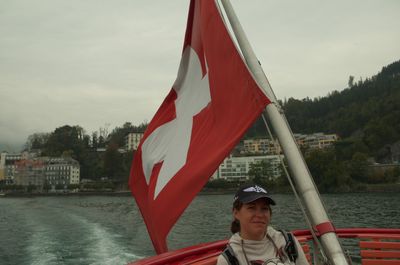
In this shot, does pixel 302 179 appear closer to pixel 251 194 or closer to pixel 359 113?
pixel 251 194

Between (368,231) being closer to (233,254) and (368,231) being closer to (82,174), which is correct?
(233,254)

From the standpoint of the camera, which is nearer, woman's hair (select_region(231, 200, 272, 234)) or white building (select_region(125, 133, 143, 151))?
woman's hair (select_region(231, 200, 272, 234))

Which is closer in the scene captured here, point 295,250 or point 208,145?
point 295,250

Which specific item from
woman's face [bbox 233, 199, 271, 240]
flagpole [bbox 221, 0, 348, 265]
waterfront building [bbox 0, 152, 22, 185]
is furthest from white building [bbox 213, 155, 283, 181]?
woman's face [bbox 233, 199, 271, 240]

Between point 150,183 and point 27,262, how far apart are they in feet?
30.2

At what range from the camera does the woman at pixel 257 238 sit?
5.73ft

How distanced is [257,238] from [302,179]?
42 cm

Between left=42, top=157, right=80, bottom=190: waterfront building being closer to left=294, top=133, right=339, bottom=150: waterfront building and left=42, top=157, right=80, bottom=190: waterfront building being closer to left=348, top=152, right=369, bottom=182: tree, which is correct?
left=294, top=133, right=339, bottom=150: waterfront building

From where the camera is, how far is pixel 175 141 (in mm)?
3070

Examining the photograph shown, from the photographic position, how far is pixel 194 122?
2.92m

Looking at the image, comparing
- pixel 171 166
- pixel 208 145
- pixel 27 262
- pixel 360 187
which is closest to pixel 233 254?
pixel 208 145

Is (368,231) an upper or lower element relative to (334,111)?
lower

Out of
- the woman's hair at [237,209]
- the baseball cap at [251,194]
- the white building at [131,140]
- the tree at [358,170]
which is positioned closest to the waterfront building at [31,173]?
the white building at [131,140]

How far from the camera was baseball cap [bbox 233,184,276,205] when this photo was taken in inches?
69.9
